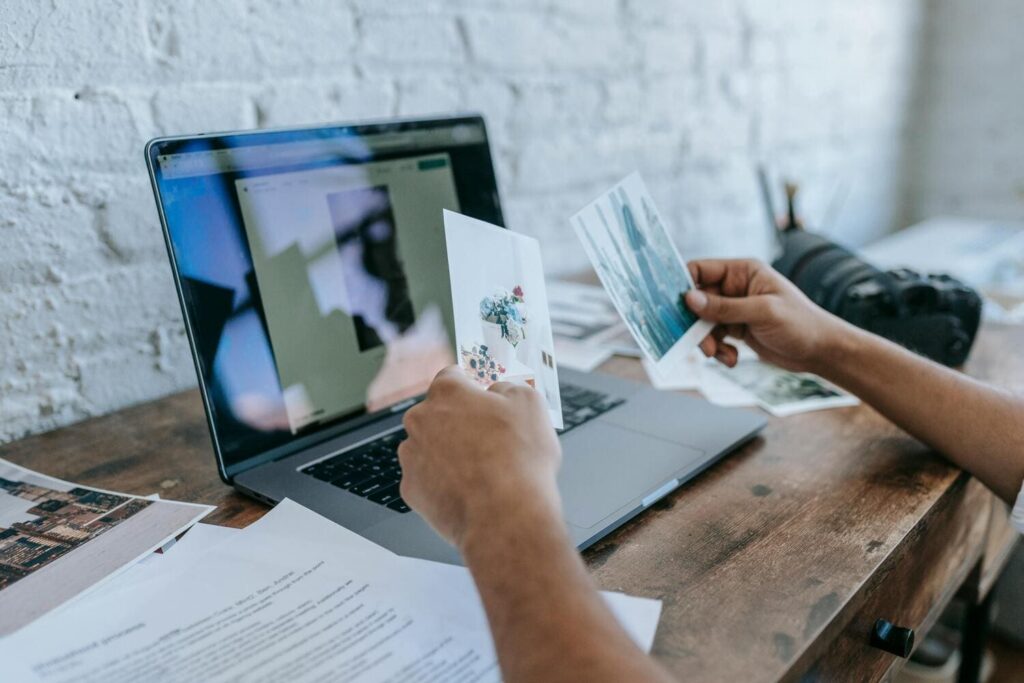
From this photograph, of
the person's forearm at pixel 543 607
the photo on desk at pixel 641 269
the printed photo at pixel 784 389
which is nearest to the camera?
the person's forearm at pixel 543 607

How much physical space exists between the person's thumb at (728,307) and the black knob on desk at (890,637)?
0.33 m

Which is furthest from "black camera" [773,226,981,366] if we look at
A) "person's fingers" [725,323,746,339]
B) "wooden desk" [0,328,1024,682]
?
"person's fingers" [725,323,746,339]

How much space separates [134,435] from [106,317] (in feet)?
0.46

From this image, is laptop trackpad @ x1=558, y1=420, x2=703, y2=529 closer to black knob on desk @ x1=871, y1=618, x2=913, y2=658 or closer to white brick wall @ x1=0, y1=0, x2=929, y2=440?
black knob on desk @ x1=871, y1=618, x2=913, y2=658

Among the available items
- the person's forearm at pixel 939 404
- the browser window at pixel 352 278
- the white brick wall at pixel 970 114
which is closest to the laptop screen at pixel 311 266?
the browser window at pixel 352 278

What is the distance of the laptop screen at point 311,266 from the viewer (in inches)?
25.6

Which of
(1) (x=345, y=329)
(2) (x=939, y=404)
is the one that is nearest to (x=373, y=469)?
(1) (x=345, y=329)

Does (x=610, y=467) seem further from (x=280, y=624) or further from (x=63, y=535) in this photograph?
(x=63, y=535)

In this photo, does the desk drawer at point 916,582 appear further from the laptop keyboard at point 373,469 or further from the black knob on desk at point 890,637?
the laptop keyboard at point 373,469

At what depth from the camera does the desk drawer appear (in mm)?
552

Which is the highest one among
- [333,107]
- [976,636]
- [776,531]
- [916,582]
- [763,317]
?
[333,107]

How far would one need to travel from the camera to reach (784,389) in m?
0.89

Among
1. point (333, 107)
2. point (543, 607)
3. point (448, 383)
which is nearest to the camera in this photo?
point (543, 607)

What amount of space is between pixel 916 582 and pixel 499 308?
45 cm
